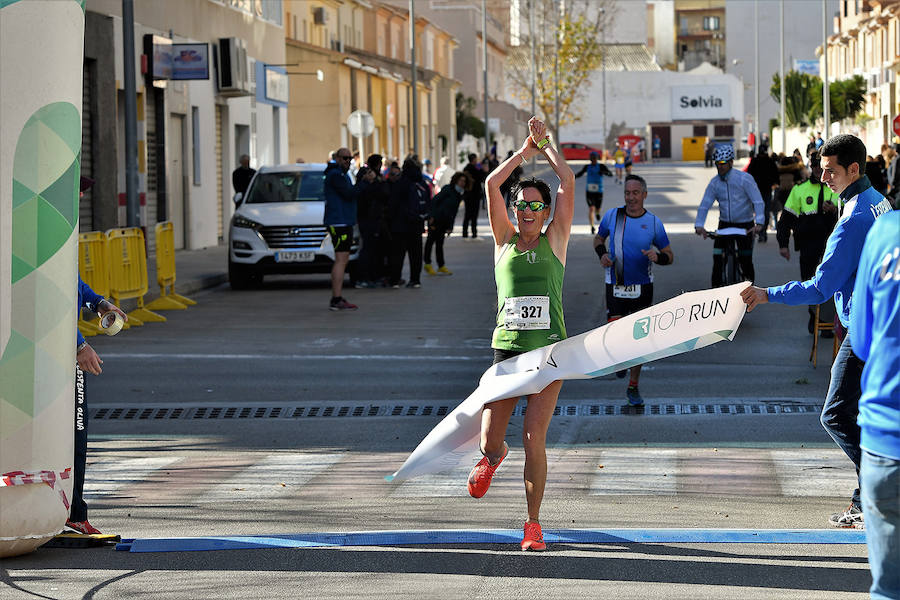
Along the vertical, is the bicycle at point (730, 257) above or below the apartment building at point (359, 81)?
below

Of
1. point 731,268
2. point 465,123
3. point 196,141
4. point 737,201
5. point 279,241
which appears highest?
point 465,123

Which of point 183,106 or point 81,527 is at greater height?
point 183,106

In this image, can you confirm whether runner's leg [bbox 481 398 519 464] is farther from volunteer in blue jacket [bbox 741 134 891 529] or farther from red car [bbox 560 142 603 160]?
red car [bbox 560 142 603 160]

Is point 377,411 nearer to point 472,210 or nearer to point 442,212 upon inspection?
point 442,212

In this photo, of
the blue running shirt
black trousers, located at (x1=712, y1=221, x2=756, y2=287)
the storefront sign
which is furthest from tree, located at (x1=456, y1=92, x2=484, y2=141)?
the blue running shirt

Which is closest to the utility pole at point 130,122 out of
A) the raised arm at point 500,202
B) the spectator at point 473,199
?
the spectator at point 473,199

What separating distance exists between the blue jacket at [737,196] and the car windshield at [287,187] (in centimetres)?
809

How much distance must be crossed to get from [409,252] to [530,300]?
15.7 metres

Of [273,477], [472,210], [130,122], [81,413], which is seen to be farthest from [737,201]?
[472,210]

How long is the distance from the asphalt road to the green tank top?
95 cm

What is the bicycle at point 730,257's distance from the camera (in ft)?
55.3

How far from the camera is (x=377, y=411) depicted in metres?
11.8

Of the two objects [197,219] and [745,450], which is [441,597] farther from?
[197,219]

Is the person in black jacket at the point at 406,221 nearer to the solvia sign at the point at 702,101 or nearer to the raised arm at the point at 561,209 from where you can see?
the raised arm at the point at 561,209
